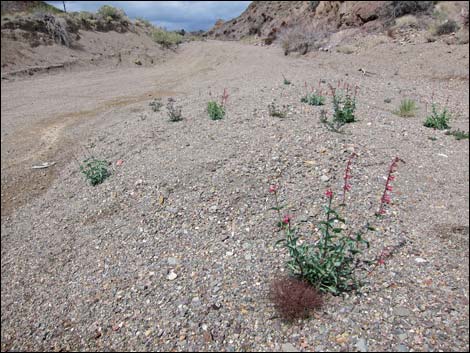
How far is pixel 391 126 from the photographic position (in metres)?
5.41

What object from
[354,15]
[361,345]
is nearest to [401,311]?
[361,345]

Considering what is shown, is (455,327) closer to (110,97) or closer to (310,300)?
(310,300)

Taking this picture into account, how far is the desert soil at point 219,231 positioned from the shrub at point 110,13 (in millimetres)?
17408

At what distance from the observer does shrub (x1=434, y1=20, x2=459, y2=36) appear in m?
12.1

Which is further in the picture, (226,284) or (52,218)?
(52,218)

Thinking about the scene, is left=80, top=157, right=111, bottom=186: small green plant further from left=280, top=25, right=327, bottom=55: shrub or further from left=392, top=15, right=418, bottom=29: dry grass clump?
left=392, top=15, right=418, bottom=29: dry grass clump

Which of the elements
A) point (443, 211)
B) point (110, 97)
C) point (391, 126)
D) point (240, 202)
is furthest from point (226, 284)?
point (110, 97)

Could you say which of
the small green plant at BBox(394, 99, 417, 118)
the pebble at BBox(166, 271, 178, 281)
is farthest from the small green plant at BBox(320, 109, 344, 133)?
the pebble at BBox(166, 271, 178, 281)

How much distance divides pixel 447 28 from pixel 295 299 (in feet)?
43.8

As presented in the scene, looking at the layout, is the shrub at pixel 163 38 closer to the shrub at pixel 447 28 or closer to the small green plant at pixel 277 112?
the shrub at pixel 447 28

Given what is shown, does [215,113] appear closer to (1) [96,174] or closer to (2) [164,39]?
(1) [96,174]

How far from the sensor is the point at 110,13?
22141mm

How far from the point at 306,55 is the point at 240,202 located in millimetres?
13600

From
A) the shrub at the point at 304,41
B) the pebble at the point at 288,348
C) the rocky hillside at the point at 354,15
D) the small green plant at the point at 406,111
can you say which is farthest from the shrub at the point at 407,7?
the pebble at the point at 288,348
